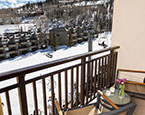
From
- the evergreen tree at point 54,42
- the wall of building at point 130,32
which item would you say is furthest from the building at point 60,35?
the wall of building at point 130,32

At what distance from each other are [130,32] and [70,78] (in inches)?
58.3

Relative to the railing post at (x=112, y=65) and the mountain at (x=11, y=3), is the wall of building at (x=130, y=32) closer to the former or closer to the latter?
the railing post at (x=112, y=65)

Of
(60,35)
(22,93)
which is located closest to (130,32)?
(22,93)

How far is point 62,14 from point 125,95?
14.0 ft

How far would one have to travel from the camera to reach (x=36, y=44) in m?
4.48

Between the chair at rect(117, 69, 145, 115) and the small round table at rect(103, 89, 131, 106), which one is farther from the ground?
the chair at rect(117, 69, 145, 115)

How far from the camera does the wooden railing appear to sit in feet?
3.67

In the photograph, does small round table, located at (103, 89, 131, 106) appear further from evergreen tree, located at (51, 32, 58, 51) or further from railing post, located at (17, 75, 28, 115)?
evergreen tree, located at (51, 32, 58, 51)

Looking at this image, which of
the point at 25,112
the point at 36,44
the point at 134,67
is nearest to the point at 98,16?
the point at 36,44

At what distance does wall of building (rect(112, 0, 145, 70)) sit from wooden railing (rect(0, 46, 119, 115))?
0.66ft

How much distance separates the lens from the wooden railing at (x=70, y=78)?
1117 mm

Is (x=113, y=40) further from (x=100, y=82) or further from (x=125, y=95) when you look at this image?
(x=125, y=95)

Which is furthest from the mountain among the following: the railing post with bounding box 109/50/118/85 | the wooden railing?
the railing post with bounding box 109/50/118/85

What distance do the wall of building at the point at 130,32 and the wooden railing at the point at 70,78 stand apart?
0.20 meters
